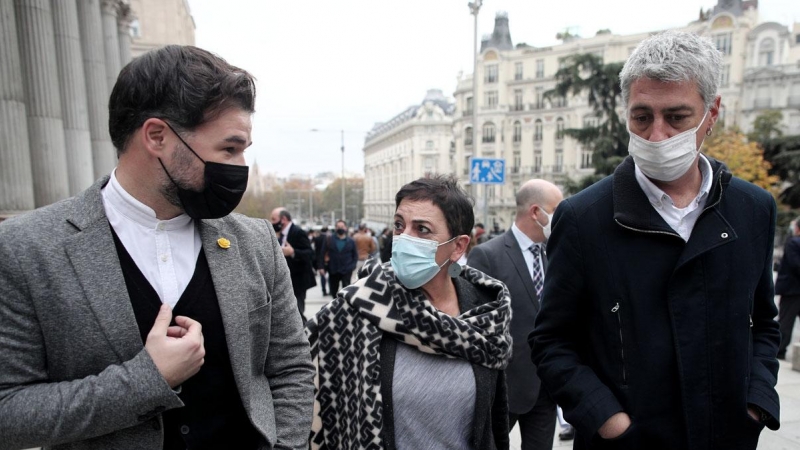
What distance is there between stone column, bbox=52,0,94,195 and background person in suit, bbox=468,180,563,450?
33.7 feet

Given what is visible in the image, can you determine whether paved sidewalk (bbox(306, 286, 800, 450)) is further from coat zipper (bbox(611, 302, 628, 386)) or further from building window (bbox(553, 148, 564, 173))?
building window (bbox(553, 148, 564, 173))

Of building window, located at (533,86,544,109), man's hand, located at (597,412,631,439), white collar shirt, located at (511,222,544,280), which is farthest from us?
building window, located at (533,86,544,109)

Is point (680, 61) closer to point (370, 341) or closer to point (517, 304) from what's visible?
point (370, 341)

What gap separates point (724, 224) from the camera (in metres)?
1.69

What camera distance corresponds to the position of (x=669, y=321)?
5.43 ft

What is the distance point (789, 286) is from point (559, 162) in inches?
1990

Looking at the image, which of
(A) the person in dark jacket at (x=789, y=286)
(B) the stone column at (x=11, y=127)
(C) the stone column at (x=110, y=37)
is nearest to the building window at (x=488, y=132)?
(C) the stone column at (x=110, y=37)

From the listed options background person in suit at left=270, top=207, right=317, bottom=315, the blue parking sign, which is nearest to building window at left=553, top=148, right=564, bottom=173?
the blue parking sign

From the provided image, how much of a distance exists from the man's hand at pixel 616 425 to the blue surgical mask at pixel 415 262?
959 millimetres

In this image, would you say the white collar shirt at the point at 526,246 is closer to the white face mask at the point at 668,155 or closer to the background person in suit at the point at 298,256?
the white face mask at the point at 668,155

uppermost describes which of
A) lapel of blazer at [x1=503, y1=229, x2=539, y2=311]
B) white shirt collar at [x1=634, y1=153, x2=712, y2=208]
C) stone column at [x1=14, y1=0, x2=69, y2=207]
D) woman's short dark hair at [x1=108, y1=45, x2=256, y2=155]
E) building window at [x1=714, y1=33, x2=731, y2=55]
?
building window at [x1=714, y1=33, x2=731, y2=55]

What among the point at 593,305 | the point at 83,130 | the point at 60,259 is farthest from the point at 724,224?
the point at 83,130

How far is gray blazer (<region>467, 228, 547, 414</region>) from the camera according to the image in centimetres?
335

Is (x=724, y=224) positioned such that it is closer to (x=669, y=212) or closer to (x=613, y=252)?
(x=669, y=212)
